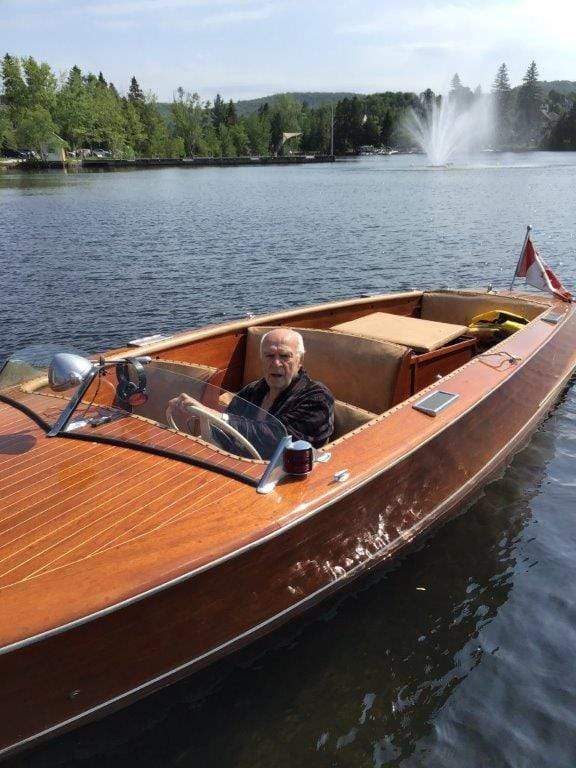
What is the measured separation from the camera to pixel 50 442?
377 centimetres

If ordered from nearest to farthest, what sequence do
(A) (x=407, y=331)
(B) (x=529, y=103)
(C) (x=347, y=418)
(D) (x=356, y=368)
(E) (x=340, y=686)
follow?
(E) (x=340, y=686) < (C) (x=347, y=418) < (D) (x=356, y=368) < (A) (x=407, y=331) < (B) (x=529, y=103)

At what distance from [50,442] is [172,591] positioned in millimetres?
1383

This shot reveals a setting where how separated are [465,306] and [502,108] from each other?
159295 mm

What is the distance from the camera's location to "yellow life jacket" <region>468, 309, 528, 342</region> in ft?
22.7

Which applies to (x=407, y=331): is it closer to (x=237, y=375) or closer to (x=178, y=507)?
(x=237, y=375)

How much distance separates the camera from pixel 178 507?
10.7 feet

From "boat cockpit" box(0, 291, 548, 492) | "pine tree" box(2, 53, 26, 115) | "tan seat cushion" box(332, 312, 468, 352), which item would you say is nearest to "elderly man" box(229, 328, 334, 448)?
"boat cockpit" box(0, 291, 548, 492)

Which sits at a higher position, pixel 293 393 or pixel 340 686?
pixel 293 393

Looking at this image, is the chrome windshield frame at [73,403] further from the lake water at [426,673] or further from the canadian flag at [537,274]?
the canadian flag at [537,274]

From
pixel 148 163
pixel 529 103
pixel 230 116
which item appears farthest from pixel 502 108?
pixel 148 163

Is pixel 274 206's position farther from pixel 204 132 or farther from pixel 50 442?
pixel 204 132

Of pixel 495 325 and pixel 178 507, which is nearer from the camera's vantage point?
pixel 178 507

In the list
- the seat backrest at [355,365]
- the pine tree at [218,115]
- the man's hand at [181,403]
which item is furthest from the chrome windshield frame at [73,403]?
the pine tree at [218,115]

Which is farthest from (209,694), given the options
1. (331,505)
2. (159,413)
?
(159,413)
